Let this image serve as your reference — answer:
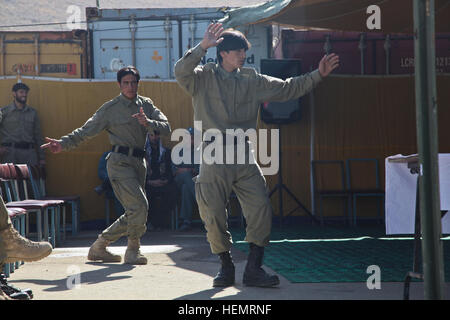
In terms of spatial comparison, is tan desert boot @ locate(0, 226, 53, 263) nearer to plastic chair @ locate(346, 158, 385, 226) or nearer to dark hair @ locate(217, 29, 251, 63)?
dark hair @ locate(217, 29, 251, 63)

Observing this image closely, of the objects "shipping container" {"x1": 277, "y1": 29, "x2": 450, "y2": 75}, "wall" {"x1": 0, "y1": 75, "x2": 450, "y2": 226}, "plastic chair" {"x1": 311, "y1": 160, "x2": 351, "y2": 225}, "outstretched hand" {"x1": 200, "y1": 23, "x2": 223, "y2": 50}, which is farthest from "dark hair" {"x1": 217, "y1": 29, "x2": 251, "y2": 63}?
"shipping container" {"x1": 277, "y1": 29, "x2": 450, "y2": 75}

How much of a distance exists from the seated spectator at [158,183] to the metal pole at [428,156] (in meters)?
7.90

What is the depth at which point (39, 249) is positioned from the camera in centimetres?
504

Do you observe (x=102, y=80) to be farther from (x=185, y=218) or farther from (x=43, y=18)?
(x=43, y=18)

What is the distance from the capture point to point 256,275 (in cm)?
542

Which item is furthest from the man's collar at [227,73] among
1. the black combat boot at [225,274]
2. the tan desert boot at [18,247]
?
the tan desert boot at [18,247]

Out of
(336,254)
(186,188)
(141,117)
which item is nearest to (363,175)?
(186,188)

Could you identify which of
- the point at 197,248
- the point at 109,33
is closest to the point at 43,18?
the point at 109,33

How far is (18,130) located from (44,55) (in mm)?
2584

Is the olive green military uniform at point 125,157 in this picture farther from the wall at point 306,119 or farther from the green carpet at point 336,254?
the wall at point 306,119

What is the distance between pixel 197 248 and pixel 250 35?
5560mm

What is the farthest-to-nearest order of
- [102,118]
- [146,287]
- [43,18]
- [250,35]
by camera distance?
[43,18]
[250,35]
[102,118]
[146,287]

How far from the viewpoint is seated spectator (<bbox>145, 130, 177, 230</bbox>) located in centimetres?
1131

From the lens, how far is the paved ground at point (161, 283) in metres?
4.94
